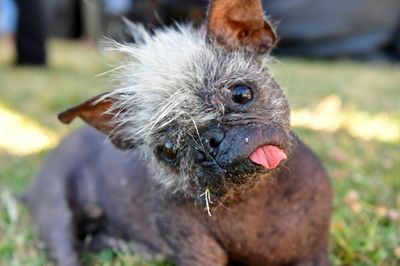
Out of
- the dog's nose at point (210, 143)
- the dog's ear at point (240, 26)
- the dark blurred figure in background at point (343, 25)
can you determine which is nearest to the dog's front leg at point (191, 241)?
the dog's nose at point (210, 143)

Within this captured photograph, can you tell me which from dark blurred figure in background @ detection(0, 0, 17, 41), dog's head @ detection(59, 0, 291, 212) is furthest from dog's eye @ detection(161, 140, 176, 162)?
dark blurred figure in background @ detection(0, 0, 17, 41)

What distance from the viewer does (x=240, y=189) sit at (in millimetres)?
1666

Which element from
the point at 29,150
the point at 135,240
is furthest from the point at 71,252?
the point at 29,150

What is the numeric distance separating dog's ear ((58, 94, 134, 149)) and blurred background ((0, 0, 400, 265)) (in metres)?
0.17

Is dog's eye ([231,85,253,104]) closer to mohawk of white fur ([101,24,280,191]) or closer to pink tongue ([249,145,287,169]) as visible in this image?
mohawk of white fur ([101,24,280,191])

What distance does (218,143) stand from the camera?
1.58 meters

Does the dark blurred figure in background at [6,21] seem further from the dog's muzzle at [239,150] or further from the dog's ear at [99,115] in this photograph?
the dog's muzzle at [239,150]

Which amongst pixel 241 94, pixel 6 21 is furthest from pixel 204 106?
pixel 6 21

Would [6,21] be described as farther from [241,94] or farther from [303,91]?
[241,94]

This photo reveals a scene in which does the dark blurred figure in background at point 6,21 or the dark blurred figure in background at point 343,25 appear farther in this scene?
the dark blurred figure in background at point 6,21

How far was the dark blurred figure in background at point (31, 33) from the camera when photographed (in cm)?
631

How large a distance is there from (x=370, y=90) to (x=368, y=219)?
2.86m

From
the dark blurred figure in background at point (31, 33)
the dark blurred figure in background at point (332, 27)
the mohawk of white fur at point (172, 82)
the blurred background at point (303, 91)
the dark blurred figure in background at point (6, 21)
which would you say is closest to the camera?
the mohawk of white fur at point (172, 82)

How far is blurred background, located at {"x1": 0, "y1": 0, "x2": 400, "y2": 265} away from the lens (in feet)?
7.84
